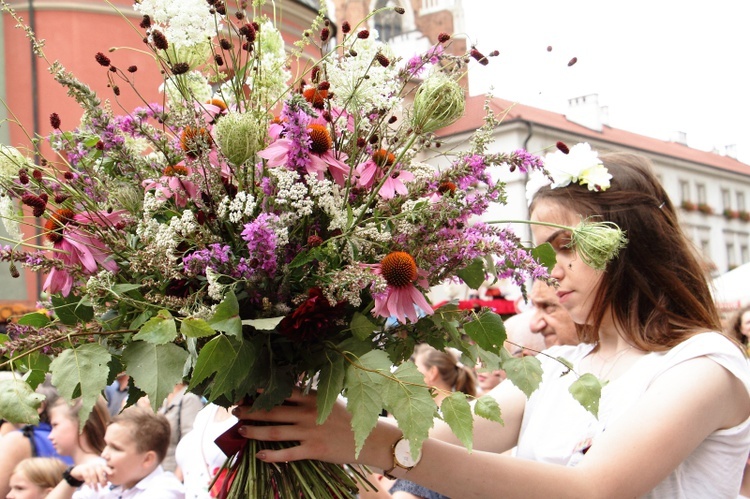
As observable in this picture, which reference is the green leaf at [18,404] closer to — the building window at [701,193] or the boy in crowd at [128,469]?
the boy in crowd at [128,469]

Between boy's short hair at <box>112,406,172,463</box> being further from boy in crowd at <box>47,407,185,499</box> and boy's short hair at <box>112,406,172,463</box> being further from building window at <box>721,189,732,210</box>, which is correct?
building window at <box>721,189,732,210</box>

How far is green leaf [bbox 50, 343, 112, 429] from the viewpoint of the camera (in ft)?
4.12

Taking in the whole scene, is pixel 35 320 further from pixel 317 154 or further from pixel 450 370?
pixel 450 370

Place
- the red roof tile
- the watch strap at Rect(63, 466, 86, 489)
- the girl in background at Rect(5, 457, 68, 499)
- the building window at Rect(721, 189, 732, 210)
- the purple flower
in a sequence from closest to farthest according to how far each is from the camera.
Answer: the purple flower < the watch strap at Rect(63, 466, 86, 489) < the girl in background at Rect(5, 457, 68, 499) < the red roof tile < the building window at Rect(721, 189, 732, 210)

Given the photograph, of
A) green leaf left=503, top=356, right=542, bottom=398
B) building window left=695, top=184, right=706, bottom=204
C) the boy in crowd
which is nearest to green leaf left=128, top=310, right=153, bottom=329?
green leaf left=503, top=356, right=542, bottom=398

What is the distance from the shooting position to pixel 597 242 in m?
1.46

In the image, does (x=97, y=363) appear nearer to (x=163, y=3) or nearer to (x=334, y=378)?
(x=334, y=378)

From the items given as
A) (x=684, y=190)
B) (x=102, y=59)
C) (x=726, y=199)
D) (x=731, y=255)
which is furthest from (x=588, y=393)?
(x=726, y=199)

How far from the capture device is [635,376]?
1800 mm

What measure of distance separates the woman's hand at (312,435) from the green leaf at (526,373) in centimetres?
23

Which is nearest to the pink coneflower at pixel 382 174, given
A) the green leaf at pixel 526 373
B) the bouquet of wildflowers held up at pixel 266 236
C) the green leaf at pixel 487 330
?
the bouquet of wildflowers held up at pixel 266 236

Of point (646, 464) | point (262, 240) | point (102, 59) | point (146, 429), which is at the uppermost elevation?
point (102, 59)

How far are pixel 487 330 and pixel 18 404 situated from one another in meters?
0.77

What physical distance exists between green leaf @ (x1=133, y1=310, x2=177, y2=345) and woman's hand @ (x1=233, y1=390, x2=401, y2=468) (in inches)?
13.1
